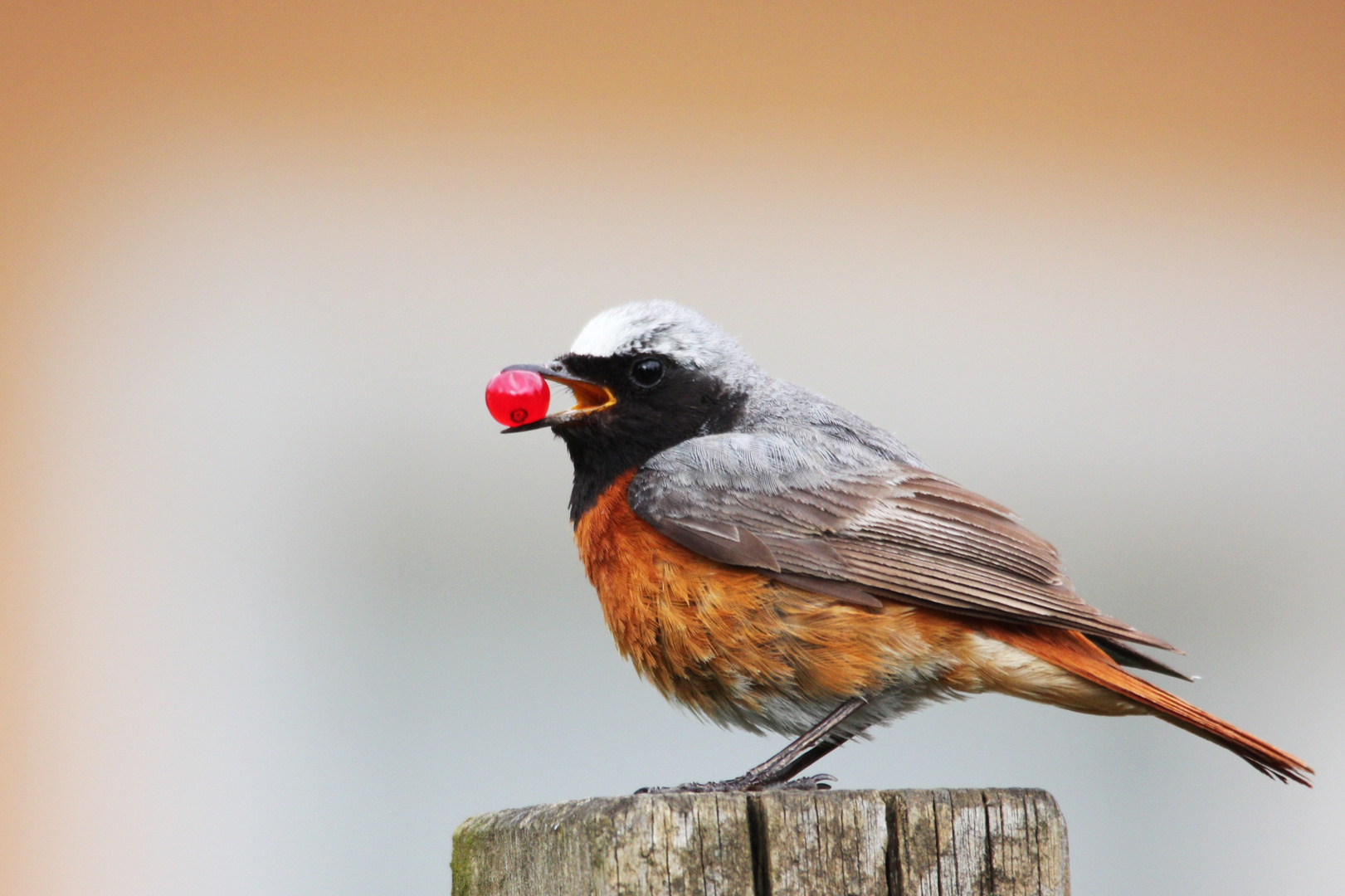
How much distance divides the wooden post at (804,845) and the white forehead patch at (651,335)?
5.65ft

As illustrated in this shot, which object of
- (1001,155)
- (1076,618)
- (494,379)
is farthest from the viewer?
(1001,155)

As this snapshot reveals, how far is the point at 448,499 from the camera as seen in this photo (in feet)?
20.5

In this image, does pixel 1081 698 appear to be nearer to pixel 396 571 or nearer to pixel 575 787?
pixel 575 787

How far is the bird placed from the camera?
11.1ft

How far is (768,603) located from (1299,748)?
160 inches

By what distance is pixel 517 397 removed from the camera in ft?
12.5

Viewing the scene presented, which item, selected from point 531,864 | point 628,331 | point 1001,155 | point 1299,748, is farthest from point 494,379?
point 1299,748

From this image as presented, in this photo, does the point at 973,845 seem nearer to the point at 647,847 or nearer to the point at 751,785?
the point at 647,847

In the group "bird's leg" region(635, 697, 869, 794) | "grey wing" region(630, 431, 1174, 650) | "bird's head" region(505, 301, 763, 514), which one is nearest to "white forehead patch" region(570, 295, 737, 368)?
"bird's head" region(505, 301, 763, 514)

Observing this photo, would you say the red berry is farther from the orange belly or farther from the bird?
the orange belly

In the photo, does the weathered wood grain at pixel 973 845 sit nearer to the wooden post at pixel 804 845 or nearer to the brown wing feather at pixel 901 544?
the wooden post at pixel 804 845

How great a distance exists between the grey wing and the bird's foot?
49 cm

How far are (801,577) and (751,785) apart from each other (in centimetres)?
54

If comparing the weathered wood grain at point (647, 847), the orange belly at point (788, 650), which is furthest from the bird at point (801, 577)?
the weathered wood grain at point (647, 847)
